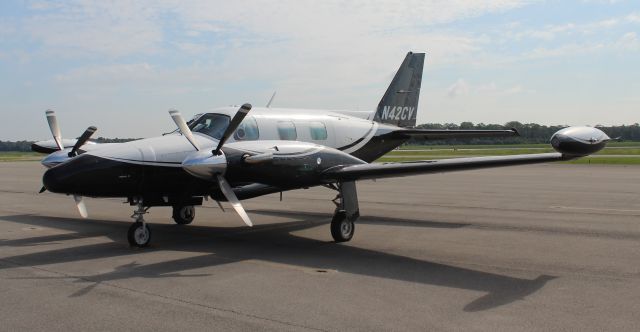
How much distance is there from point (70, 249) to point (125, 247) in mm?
1015

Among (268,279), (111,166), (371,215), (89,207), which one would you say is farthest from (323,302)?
(89,207)

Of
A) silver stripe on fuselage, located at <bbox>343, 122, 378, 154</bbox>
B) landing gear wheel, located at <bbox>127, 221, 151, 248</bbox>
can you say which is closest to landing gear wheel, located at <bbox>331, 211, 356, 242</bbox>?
silver stripe on fuselage, located at <bbox>343, 122, 378, 154</bbox>

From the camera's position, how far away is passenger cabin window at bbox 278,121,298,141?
1300 cm

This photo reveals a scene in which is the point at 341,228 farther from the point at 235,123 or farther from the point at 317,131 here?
the point at 317,131

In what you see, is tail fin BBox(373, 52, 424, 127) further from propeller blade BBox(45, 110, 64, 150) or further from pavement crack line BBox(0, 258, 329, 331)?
pavement crack line BBox(0, 258, 329, 331)

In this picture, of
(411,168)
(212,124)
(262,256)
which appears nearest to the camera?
(262,256)

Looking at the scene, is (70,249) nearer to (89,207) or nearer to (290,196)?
(89,207)

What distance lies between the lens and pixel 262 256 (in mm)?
10234

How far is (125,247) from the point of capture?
1116cm

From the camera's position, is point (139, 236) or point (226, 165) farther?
point (139, 236)

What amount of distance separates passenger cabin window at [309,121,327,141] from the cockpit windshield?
2.64m

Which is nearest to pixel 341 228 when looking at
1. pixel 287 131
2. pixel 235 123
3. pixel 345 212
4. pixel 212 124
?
pixel 345 212

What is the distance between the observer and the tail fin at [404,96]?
17.3 m

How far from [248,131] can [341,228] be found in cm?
292
